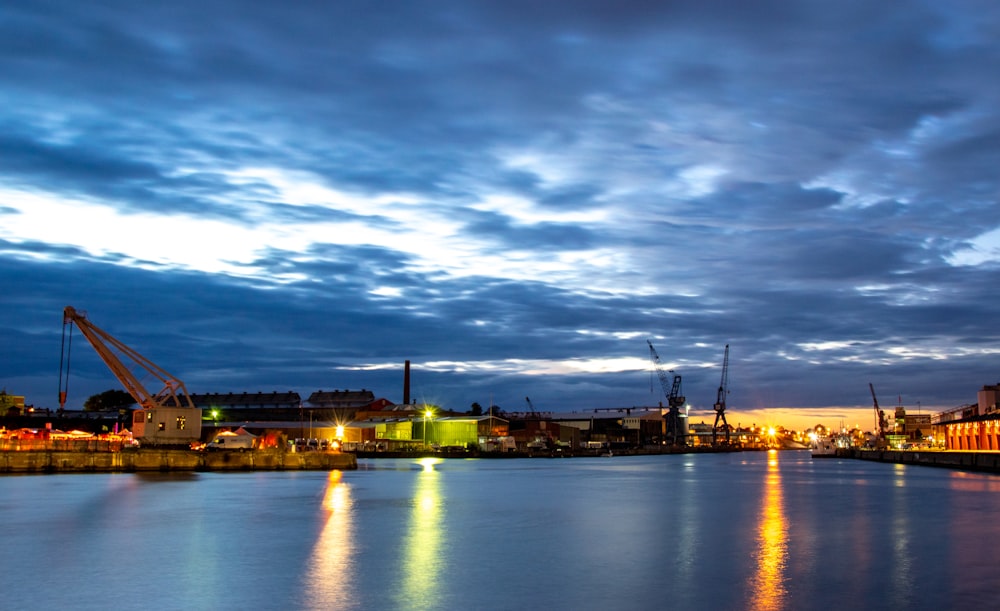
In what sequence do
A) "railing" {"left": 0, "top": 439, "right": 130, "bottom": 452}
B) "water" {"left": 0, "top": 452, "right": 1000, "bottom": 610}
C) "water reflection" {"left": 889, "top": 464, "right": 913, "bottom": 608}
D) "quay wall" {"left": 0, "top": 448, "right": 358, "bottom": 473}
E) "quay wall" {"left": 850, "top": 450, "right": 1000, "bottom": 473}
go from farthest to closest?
1. "quay wall" {"left": 850, "top": 450, "right": 1000, "bottom": 473}
2. "railing" {"left": 0, "top": 439, "right": 130, "bottom": 452}
3. "quay wall" {"left": 0, "top": 448, "right": 358, "bottom": 473}
4. "water reflection" {"left": 889, "top": 464, "right": 913, "bottom": 608}
5. "water" {"left": 0, "top": 452, "right": 1000, "bottom": 610}

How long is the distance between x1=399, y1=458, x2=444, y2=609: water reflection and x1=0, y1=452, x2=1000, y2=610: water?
3.7 inches

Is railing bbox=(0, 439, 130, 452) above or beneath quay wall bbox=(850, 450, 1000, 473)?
above

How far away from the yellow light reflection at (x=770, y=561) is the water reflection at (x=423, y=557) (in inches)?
334

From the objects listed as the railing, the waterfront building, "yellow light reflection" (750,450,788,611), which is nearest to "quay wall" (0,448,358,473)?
the railing

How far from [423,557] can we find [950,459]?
3844 inches

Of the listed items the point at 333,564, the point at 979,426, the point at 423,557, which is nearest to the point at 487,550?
the point at 423,557

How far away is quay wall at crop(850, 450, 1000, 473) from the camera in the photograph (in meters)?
96.6

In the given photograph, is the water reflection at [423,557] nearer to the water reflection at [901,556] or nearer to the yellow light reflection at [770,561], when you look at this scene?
the yellow light reflection at [770,561]

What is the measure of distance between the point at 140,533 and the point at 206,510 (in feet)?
33.3

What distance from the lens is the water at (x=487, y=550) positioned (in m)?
24.2

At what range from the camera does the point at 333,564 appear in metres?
29.6

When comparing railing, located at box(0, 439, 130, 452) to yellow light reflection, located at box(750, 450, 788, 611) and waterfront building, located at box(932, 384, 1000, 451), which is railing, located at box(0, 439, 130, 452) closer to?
yellow light reflection, located at box(750, 450, 788, 611)

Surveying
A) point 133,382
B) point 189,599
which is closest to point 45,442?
point 133,382

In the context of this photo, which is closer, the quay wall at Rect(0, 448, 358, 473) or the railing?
the quay wall at Rect(0, 448, 358, 473)
